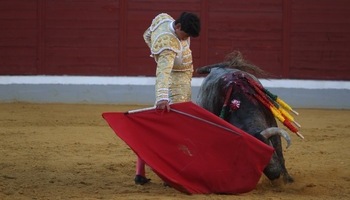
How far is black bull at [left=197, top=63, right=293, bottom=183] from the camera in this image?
4941mm

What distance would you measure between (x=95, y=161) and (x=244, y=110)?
149 cm

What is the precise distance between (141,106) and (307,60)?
2.24 m

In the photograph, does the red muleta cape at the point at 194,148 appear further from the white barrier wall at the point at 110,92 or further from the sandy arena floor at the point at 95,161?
the white barrier wall at the point at 110,92

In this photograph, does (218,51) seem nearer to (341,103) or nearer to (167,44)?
(341,103)

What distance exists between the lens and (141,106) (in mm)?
10148

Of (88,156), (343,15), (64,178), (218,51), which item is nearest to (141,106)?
(218,51)

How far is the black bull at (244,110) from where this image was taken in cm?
494

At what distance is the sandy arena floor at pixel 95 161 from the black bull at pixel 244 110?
7.0 inches

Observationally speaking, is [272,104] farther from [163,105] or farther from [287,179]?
[163,105]

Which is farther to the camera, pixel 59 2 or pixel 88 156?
pixel 59 2

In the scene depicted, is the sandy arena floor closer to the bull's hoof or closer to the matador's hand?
the bull's hoof

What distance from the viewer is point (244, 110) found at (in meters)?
5.23

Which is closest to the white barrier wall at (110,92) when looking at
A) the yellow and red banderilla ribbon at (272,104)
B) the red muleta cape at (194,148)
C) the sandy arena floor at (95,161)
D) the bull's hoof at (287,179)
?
the sandy arena floor at (95,161)

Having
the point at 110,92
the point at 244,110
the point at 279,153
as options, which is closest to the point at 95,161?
the point at 244,110
